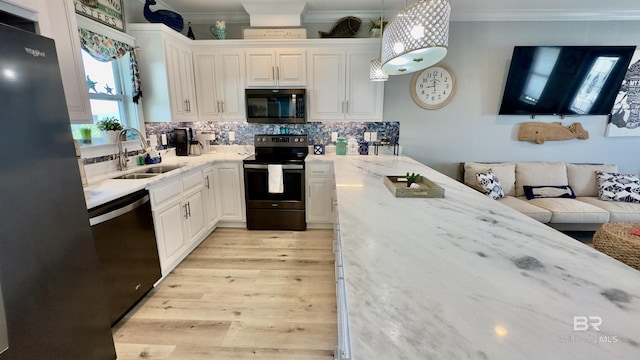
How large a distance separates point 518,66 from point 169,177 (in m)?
4.14

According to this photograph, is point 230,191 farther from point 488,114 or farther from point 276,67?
point 488,114

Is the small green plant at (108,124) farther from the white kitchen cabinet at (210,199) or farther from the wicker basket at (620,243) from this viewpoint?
the wicker basket at (620,243)

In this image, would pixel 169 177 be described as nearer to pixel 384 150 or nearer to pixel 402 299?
pixel 402 299

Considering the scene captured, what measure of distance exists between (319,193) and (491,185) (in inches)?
81.8

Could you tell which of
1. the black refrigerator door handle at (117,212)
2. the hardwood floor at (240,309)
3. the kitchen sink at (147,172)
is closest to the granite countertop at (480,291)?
the hardwood floor at (240,309)

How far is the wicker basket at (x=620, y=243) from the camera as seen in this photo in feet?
7.07

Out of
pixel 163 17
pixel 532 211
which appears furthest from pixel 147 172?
pixel 532 211

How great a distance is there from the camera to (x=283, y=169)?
3316mm

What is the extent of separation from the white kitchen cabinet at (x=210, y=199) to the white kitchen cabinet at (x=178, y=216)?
0.25 feet

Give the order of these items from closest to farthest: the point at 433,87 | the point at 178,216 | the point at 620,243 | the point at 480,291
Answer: the point at 480,291
the point at 620,243
the point at 178,216
the point at 433,87

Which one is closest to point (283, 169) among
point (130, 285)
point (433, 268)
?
point (130, 285)

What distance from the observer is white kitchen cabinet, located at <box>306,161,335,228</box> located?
3.39m

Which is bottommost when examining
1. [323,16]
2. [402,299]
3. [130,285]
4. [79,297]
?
[130,285]

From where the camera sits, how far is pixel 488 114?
3721 mm
